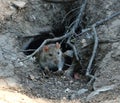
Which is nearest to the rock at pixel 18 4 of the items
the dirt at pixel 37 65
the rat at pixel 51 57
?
the dirt at pixel 37 65

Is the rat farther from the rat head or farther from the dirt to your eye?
the dirt

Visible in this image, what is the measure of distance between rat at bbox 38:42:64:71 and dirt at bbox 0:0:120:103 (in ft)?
1.21

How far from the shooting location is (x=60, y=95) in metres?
7.39

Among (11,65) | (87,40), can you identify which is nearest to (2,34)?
(11,65)

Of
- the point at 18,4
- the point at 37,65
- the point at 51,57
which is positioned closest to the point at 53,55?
the point at 51,57

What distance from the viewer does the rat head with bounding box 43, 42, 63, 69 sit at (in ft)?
29.2

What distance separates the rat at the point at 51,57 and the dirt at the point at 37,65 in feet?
1.21

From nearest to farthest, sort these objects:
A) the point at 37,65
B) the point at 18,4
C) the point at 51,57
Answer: the point at 37,65 → the point at 51,57 → the point at 18,4

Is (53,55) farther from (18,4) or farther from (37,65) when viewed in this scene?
(18,4)

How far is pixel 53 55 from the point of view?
909cm

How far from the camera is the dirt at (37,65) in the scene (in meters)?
7.08

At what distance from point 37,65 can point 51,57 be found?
507mm

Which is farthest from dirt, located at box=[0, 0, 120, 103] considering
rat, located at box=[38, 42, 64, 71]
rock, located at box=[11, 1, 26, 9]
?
rat, located at box=[38, 42, 64, 71]

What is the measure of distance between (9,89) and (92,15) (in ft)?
8.96
